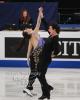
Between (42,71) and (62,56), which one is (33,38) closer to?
(42,71)

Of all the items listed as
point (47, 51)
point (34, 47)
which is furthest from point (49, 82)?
point (47, 51)

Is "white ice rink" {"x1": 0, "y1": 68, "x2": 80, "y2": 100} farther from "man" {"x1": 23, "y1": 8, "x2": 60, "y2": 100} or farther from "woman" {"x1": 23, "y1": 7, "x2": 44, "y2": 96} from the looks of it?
"man" {"x1": 23, "y1": 8, "x2": 60, "y2": 100}

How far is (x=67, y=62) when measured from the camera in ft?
41.3

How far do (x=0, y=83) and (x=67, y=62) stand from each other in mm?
3398

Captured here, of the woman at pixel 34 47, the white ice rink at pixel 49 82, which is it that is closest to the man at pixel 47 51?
the woman at pixel 34 47

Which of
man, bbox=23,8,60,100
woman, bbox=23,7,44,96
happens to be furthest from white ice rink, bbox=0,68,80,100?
man, bbox=23,8,60,100

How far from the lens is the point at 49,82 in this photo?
32.4 ft

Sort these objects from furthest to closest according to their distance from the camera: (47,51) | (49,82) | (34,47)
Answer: (49,82), (34,47), (47,51)

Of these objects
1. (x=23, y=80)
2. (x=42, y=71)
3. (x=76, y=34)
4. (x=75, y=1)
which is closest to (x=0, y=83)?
(x=23, y=80)

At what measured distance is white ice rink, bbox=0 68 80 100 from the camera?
8.02 metres

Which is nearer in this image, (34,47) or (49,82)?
(34,47)

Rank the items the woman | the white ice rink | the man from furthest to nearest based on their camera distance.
A: 1. the white ice rink
2. the woman
3. the man

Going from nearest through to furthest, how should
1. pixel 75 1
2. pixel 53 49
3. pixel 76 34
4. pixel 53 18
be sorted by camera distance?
pixel 53 49 < pixel 76 34 < pixel 53 18 < pixel 75 1

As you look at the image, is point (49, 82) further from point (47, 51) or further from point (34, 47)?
point (47, 51)
